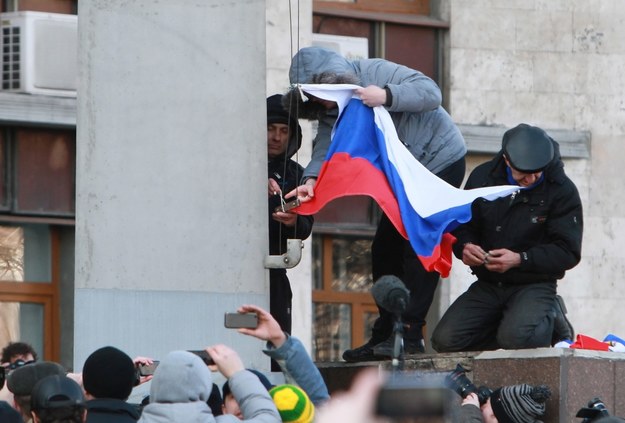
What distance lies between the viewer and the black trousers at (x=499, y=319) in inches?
395

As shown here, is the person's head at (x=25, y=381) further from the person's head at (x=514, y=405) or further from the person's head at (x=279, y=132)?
the person's head at (x=279, y=132)

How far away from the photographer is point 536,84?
18.0 m

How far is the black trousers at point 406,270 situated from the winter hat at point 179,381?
3695mm

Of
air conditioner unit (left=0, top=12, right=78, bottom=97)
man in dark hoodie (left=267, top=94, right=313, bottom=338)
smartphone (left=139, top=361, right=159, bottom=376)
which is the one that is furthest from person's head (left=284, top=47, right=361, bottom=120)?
air conditioner unit (left=0, top=12, right=78, bottom=97)

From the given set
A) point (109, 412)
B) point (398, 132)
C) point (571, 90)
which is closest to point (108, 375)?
point (109, 412)

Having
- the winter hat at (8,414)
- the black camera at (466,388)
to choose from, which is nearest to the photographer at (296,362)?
the winter hat at (8,414)

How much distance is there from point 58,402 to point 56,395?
40 millimetres

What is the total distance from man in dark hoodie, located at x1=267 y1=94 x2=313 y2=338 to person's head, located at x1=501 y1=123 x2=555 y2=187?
1211 millimetres

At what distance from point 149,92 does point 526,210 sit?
208 centimetres

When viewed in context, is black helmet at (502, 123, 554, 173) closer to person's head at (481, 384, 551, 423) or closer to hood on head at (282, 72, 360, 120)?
hood on head at (282, 72, 360, 120)

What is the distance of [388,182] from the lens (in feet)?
34.6

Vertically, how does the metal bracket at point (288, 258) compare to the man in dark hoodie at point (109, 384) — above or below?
above

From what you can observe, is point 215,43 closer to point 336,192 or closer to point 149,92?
point 149,92

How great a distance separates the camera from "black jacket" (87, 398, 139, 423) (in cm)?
743
